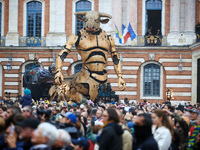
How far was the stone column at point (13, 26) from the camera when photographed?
30.4 m

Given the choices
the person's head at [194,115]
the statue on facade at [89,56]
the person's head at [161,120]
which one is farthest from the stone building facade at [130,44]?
the person's head at [161,120]

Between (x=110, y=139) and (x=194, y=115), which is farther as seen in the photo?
(x=194, y=115)

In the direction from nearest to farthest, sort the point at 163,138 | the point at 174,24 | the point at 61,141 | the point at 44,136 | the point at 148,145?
1. the point at 44,136
2. the point at 61,141
3. the point at 148,145
4. the point at 163,138
5. the point at 174,24

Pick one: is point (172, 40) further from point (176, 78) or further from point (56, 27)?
point (56, 27)

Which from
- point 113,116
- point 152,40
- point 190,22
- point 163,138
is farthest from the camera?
point 152,40

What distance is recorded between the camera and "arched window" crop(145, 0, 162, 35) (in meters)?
30.8

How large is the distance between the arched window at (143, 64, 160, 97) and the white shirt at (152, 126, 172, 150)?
23.9 meters

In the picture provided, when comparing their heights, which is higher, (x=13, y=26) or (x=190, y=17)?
(x=190, y=17)

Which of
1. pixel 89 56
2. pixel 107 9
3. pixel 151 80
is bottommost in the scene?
pixel 151 80

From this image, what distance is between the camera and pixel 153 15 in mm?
32125

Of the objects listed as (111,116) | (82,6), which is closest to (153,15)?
(82,6)

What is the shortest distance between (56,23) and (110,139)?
25.6 m

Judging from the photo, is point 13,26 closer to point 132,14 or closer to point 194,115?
point 132,14

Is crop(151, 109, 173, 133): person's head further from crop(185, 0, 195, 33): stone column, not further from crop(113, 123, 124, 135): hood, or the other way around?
crop(185, 0, 195, 33): stone column
